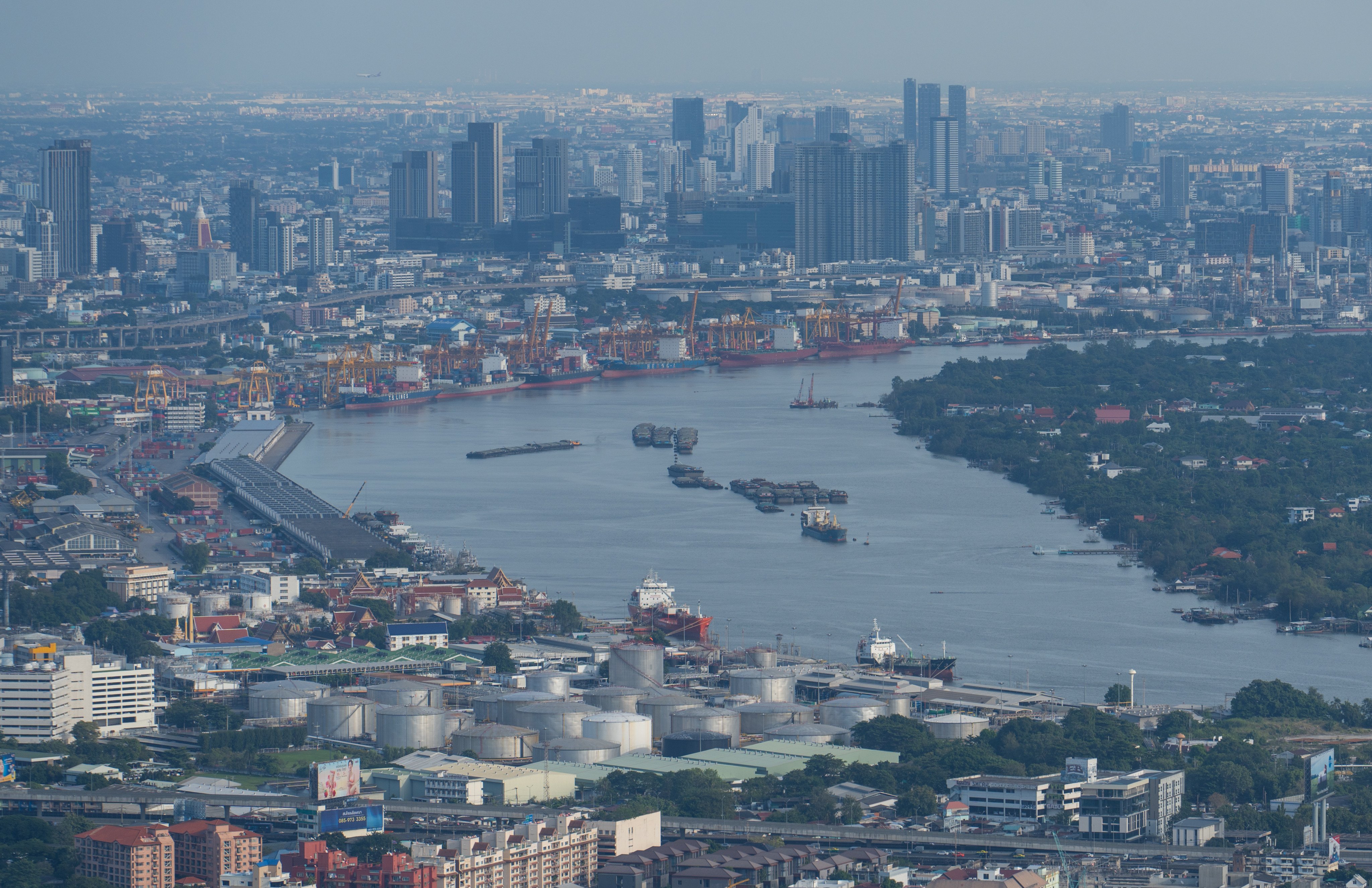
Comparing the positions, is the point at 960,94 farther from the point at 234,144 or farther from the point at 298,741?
the point at 298,741

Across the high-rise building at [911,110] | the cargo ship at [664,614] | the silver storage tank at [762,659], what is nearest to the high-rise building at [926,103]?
the high-rise building at [911,110]

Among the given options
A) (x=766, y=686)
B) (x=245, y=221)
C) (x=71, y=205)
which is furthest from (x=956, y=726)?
(x=245, y=221)

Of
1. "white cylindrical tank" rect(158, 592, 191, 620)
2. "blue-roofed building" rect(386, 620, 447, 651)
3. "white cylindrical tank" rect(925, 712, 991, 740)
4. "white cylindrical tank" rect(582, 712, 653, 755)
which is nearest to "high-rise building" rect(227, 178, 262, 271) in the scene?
"white cylindrical tank" rect(158, 592, 191, 620)

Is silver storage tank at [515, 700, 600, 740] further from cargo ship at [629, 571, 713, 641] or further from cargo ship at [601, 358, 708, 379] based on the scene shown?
cargo ship at [601, 358, 708, 379]

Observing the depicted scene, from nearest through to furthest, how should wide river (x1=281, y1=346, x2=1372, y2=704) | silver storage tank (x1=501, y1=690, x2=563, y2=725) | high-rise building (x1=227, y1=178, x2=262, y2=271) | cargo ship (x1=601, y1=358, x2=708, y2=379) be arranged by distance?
silver storage tank (x1=501, y1=690, x2=563, y2=725) → wide river (x1=281, y1=346, x2=1372, y2=704) → cargo ship (x1=601, y1=358, x2=708, y2=379) → high-rise building (x1=227, y1=178, x2=262, y2=271)

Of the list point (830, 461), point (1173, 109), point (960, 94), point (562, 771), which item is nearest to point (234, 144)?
point (960, 94)
